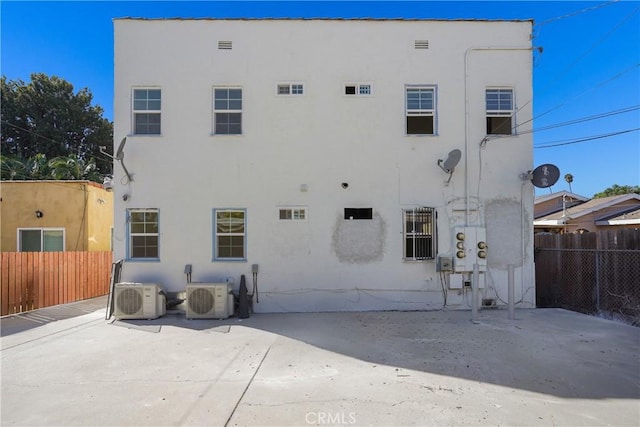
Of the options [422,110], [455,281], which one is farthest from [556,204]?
[422,110]

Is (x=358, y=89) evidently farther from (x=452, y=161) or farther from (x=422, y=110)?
(x=452, y=161)

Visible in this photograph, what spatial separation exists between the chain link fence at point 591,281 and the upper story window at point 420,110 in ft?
14.8

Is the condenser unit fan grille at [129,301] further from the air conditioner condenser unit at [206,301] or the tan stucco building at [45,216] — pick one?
the tan stucco building at [45,216]

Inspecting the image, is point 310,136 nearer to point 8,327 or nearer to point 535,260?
point 535,260

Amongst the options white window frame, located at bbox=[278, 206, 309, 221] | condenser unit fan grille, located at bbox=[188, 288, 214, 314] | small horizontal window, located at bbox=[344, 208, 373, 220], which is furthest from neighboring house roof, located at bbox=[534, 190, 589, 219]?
condenser unit fan grille, located at bbox=[188, 288, 214, 314]

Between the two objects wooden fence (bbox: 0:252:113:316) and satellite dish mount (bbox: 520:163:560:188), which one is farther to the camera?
wooden fence (bbox: 0:252:113:316)

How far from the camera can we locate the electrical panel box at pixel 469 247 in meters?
8.29

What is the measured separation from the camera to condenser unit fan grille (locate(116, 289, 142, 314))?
25.4ft

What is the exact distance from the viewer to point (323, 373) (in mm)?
4754

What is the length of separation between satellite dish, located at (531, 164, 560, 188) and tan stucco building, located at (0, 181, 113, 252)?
14.4 m

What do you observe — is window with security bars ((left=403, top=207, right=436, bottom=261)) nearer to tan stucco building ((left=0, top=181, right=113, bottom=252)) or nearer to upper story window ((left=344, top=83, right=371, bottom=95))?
upper story window ((left=344, top=83, right=371, bottom=95))

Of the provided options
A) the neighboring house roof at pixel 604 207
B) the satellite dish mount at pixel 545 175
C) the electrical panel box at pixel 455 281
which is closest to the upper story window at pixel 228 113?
the electrical panel box at pixel 455 281

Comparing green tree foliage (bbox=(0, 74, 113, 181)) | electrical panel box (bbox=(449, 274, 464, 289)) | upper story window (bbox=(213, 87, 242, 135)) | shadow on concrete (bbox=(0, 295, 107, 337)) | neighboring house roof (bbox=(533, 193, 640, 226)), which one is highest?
green tree foliage (bbox=(0, 74, 113, 181))

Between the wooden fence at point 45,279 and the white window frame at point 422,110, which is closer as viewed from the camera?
the wooden fence at point 45,279
